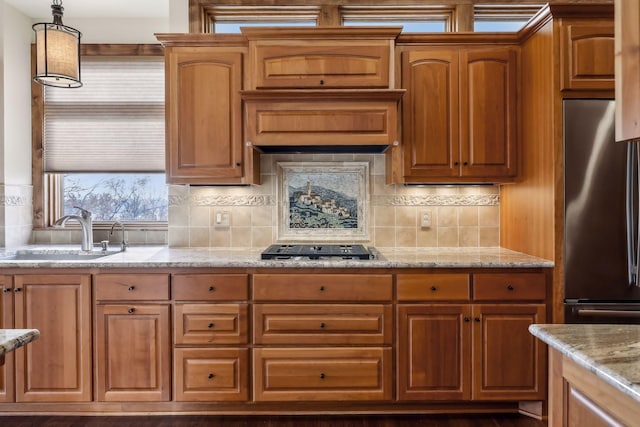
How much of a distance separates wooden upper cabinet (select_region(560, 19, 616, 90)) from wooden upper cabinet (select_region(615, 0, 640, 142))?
1616 millimetres

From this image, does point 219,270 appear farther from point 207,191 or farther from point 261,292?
point 207,191

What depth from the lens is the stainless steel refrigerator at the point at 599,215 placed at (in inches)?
89.2

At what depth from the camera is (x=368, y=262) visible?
240 cm

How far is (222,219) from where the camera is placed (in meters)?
3.05

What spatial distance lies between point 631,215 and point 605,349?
164cm

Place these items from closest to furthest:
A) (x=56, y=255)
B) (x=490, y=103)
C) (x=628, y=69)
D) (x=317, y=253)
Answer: (x=628, y=69) < (x=317, y=253) < (x=490, y=103) < (x=56, y=255)

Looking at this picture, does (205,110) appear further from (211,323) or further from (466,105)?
(466,105)

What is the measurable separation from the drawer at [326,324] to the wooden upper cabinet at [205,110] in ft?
3.20

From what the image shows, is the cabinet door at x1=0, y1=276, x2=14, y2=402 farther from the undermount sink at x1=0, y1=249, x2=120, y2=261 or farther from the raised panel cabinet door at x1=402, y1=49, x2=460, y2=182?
the raised panel cabinet door at x1=402, y1=49, x2=460, y2=182

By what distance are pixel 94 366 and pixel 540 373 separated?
8.42 feet

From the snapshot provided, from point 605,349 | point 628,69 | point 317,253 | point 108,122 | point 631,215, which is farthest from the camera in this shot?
point 108,122

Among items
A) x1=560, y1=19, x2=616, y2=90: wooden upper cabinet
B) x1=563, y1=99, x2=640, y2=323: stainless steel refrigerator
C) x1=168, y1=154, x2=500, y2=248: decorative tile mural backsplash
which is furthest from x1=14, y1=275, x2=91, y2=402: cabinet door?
x1=560, y1=19, x2=616, y2=90: wooden upper cabinet

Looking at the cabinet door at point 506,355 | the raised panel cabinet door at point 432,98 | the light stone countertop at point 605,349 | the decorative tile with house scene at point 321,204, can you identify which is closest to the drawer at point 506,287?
the cabinet door at point 506,355

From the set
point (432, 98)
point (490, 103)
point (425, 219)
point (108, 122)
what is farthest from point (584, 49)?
point (108, 122)
